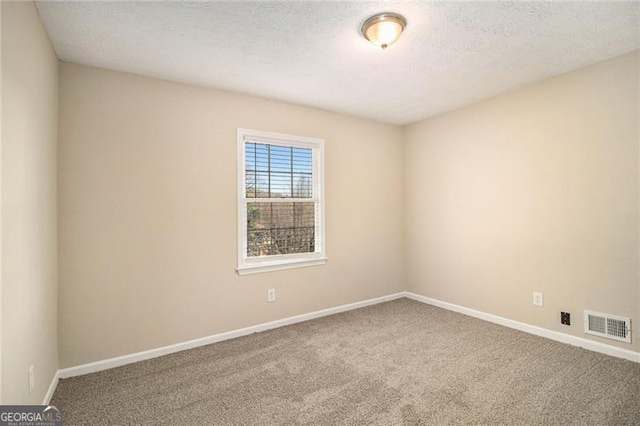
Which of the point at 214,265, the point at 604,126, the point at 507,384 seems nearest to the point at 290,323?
the point at 214,265

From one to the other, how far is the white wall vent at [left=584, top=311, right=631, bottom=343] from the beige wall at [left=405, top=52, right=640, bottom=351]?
5cm

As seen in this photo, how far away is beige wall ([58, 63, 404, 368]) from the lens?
8.10ft

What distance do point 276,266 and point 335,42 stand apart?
223cm

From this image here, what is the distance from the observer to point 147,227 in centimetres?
273

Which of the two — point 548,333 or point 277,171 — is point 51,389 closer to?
point 277,171

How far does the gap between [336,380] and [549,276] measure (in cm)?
229

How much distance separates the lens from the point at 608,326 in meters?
2.64

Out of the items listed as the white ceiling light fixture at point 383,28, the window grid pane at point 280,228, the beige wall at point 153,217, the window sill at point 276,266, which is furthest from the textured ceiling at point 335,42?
the window sill at point 276,266

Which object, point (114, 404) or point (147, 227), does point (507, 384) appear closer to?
point (114, 404)

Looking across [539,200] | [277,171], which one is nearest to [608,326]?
[539,200]

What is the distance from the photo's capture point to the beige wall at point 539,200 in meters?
2.56

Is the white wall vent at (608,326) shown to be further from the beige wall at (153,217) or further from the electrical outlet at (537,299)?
the beige wall at (153,217)

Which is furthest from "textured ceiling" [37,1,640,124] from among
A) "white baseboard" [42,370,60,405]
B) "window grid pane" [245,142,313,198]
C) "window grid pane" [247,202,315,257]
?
"white baseboard" [42,370,60,405]

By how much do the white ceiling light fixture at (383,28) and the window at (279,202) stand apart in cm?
161
